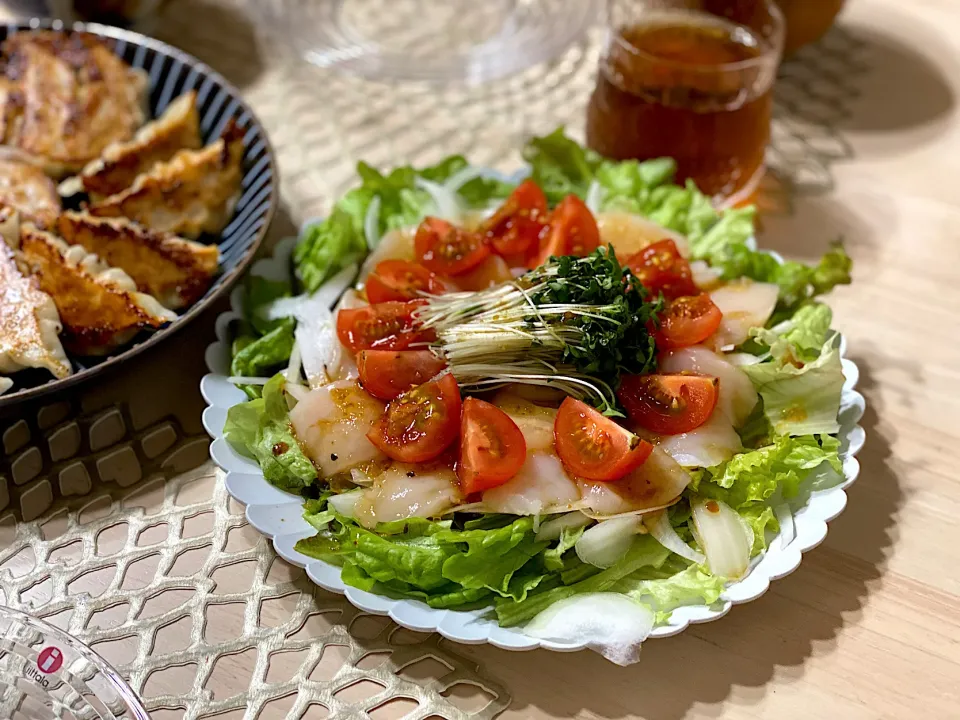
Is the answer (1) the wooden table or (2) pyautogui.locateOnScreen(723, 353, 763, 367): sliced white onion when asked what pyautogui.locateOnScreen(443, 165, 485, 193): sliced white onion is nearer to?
(1) the wooden table

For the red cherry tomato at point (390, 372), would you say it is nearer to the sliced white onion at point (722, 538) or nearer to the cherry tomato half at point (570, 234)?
the cherry tomato half at point (570, 234)

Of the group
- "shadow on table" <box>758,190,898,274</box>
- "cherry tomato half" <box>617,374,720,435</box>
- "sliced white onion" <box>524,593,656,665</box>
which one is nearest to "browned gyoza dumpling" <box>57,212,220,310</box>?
"cherry tomato half" <box>617,374,720,435</box>

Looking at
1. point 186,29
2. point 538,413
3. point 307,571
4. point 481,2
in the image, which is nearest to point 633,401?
point 538,413

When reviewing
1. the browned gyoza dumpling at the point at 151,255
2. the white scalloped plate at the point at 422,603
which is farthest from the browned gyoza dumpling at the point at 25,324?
the white scalloped plate at the point at 422,603

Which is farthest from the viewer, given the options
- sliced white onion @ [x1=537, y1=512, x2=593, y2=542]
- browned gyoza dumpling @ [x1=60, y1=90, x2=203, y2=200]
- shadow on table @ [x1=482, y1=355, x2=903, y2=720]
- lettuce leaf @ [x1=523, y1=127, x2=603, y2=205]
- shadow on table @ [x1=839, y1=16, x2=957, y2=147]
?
shadow on table @ [x1=839, y1=16, x2=957, y2=147]

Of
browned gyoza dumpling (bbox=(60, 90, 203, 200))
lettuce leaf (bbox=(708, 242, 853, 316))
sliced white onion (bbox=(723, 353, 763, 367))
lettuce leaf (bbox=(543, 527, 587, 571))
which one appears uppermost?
browned gyoza dumpling (bbox=(60, 90, 203, 200))

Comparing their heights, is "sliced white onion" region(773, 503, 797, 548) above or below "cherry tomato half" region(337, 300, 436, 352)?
below
